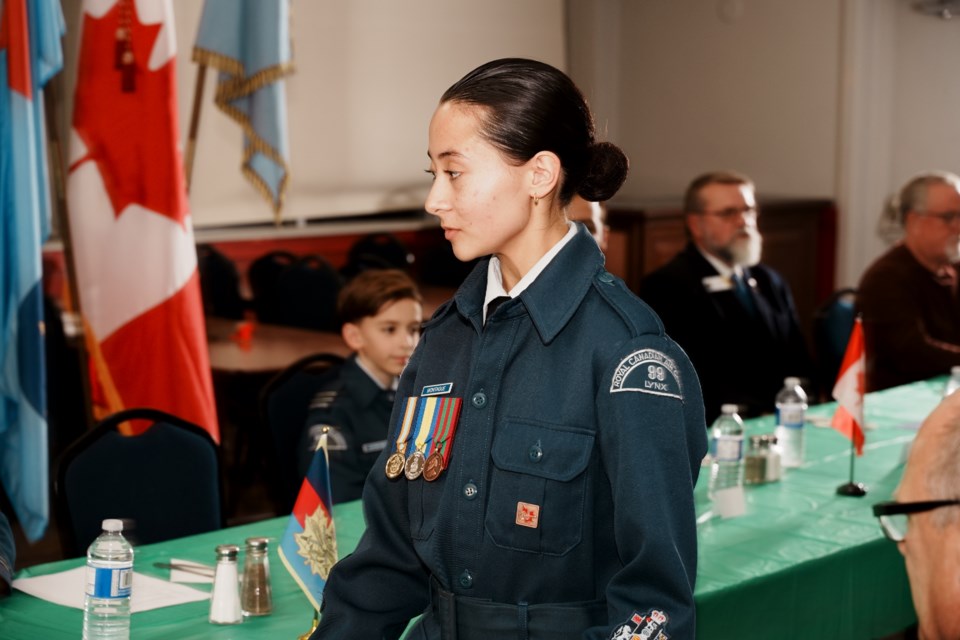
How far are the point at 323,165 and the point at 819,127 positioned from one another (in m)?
3.23

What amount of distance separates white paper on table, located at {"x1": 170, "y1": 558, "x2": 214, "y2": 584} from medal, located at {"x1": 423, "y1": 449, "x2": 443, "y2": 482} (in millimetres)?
969

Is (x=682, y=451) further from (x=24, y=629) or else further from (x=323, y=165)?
(x=323, y=165)

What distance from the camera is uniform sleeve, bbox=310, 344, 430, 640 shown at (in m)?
1.68

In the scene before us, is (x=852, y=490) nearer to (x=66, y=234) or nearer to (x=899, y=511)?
(x=899, y=511)

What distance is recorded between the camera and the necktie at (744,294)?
4746 millimetres

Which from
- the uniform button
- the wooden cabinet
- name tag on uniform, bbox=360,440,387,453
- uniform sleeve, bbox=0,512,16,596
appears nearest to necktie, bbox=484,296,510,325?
the uniform button

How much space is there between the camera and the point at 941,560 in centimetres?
121

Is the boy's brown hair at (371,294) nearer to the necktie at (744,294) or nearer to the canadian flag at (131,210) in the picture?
the canadian flag at (131,210)

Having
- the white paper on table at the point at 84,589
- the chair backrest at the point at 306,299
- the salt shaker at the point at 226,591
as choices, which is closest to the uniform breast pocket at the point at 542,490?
the salt shaker at the point at 226,591

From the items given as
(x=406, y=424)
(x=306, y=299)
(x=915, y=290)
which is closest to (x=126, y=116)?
(x=306, y=299)

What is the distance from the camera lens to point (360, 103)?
8133 millimetres

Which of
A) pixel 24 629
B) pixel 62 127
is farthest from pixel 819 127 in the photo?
pixel 24 629

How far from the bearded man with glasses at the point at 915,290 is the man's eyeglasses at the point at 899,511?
4.03 meters

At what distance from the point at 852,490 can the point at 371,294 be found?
1448mm
